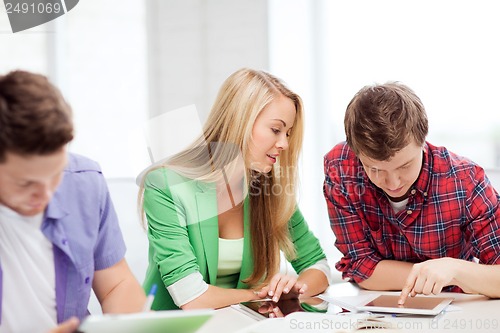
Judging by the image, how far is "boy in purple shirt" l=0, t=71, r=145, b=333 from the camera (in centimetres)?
93

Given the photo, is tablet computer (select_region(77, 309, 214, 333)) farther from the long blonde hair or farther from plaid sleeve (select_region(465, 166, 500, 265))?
plaid sleeve (select_region(465, 166, 500, 265))

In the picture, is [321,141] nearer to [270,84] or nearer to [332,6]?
[332,6]

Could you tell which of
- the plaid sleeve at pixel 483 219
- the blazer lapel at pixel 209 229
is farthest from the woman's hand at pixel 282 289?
the plaid sleeve at pixel 483 219

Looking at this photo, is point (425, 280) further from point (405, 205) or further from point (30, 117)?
point (30, 117)

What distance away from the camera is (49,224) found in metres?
1.14

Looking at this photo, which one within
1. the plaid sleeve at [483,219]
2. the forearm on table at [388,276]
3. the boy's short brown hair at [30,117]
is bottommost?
the forearm on table at [388,276]

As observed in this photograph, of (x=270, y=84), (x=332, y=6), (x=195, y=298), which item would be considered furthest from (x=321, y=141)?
(x=195, y=298)

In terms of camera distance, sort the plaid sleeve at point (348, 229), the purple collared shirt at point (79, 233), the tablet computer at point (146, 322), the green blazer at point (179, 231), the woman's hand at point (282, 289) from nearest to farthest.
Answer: the tablet computer at point (146, 322)
the purple collared shirt at point (79, 233)
the woman's hand at point (282, 289)
the green blazer at point (179, 231)
the plaid sleeve at point (348, 229)

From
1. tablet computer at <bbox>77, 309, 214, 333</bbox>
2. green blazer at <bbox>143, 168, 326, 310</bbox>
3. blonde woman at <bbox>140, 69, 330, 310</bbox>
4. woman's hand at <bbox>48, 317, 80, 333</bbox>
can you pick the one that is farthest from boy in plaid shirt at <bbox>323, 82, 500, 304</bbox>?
woman's hand at <bbox>48, 317, 80, 333</bbox>

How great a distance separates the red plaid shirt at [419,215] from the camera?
1600mm

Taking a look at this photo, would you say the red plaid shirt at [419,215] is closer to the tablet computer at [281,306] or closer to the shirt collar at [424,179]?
the shirt collar at [424,179]

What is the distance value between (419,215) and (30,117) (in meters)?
1.10

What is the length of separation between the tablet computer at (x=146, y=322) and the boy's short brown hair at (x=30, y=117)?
0.88 ft

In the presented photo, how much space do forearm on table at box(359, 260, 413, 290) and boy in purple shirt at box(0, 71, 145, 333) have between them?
663 mm
